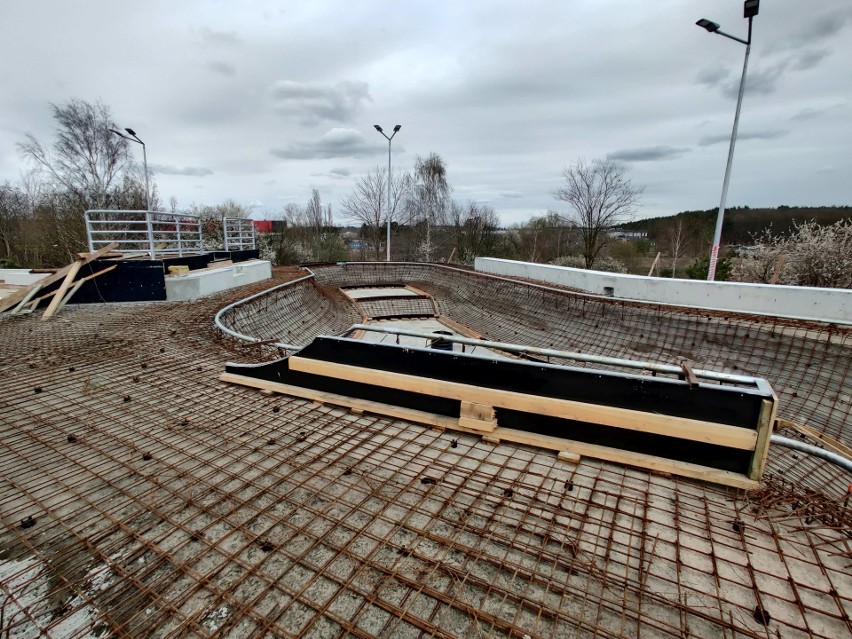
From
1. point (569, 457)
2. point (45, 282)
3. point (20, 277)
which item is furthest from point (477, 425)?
point (20, 277)

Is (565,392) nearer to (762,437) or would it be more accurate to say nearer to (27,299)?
(762,437)

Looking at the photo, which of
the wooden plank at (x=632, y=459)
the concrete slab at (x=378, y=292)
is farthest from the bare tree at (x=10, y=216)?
the wooden plank at (x=632, y=459)

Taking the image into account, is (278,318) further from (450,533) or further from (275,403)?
(450,533)

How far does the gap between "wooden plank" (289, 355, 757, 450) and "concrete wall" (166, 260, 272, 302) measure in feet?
23.2

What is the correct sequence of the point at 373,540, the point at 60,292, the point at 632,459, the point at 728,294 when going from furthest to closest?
the point at 728,294, the point at 60,292, the point at 632,459, the point at 373,540

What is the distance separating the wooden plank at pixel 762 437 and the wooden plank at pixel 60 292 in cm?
1082

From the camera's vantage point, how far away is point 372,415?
4027mm

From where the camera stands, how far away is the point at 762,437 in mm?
2752

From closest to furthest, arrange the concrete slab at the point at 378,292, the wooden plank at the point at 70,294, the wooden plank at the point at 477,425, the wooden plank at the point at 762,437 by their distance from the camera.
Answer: the wooden plank at the point at 762,437 < the wooden plank at the point at 477,425 < the wooden plank at the point at 70,294 < the concrete slab at the point at 378,292

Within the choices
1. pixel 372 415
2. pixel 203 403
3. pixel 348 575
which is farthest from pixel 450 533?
pixel 203 403

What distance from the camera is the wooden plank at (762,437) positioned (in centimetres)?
271

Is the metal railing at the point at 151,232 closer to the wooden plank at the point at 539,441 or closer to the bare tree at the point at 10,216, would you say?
the wooden plank at the point at 539,441

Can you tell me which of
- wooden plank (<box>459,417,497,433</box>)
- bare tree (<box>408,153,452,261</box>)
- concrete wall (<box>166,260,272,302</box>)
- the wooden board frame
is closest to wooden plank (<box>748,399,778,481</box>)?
the wooden board frame

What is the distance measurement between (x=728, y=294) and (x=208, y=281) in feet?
43.6
